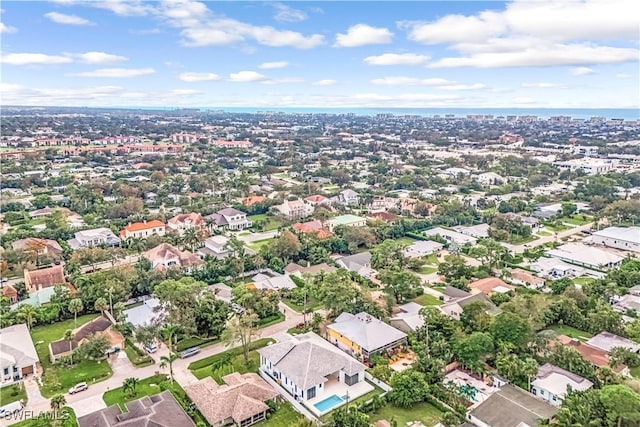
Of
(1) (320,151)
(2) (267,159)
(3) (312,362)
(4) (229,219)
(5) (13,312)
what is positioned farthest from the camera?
(1) (320,151)

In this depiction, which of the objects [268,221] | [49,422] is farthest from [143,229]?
[49,422]

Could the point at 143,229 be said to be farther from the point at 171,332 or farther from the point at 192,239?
the point at 171,332

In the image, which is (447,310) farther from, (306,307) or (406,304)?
(306,307)

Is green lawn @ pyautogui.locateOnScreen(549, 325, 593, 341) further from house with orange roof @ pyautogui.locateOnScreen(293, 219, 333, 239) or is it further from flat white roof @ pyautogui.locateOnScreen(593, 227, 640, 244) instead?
house with orange roof @ pyautogui.locateOnScreen(293, 219, 333, 239)

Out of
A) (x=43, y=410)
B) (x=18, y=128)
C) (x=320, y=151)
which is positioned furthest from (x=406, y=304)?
(x=18, y=128)

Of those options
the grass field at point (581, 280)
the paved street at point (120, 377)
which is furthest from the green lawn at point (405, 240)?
the paved street at point (120, 377)

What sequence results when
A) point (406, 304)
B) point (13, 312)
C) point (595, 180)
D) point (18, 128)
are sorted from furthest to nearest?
point (18, 128), point (595, 180), point (406, 304), point (13, 312)

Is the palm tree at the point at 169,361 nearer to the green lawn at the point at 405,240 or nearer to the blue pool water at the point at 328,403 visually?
the blue pool water at the point at 328,403
